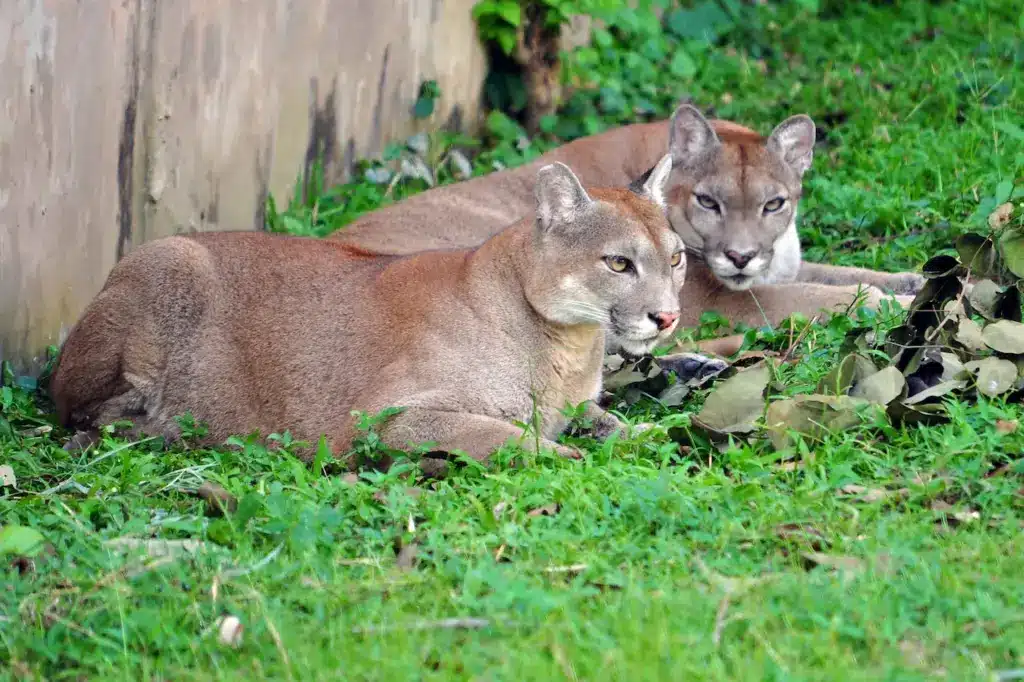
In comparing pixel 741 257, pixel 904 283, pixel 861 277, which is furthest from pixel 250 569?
pixel 861 277

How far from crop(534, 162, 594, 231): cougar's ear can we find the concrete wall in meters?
2.26

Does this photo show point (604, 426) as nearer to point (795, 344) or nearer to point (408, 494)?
point (795, 344)

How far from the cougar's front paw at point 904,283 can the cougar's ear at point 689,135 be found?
129 cm

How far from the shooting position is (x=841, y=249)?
9117 mm

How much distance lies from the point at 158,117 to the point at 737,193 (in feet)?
10.6

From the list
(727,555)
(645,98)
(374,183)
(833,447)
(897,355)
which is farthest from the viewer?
(645,98)

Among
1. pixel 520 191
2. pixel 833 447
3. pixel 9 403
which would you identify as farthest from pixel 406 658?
pixel 520 191

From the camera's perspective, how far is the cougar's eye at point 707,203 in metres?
8.30

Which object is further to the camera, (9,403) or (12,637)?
(9,403)

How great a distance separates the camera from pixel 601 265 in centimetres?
616

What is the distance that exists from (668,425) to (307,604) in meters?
2.06

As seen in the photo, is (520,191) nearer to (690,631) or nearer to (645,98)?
(645,98)

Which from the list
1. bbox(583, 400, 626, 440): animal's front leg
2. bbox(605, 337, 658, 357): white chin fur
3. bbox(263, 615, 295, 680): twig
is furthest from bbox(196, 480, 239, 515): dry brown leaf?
bbox(605, 337, 658, 357): white chin fur

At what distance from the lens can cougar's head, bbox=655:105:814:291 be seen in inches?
323
